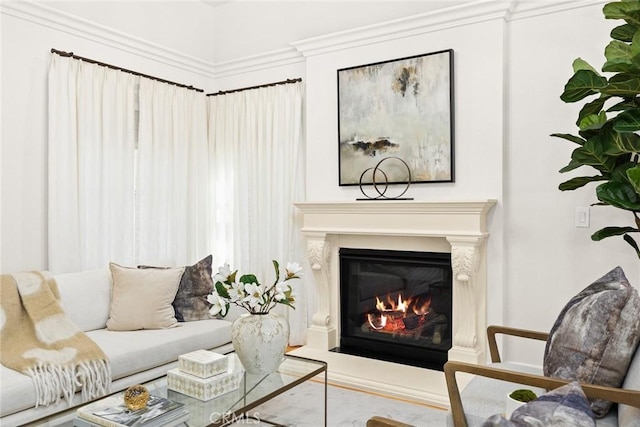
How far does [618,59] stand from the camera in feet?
6.62

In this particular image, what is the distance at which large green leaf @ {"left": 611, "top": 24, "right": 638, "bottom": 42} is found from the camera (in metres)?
2.04

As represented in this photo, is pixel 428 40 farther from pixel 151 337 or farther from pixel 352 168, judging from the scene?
pixel 151 337

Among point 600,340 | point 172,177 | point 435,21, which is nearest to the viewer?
point 600,340

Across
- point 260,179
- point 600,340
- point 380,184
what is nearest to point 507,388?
point 600,340

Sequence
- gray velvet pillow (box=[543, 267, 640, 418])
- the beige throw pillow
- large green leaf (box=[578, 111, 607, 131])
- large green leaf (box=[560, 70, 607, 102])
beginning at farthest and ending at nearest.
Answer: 1. the beige throw pillow
2. large green leaf (box=[578, 111, 607, 131])
3. large green leaf (box=[560, 70, 607, 102])
4. gray velvet pillow (box=[543, 267, 640, 418])

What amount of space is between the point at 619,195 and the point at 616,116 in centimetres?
34

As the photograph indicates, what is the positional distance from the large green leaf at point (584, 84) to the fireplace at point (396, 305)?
4.76 feet

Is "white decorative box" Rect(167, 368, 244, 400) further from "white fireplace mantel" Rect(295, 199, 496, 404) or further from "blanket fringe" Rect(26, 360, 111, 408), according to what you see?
"white fireplace mantel" Rect(295, 199, 496, 404)

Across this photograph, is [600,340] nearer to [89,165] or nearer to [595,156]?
[595,156]

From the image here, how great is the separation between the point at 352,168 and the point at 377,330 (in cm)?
128

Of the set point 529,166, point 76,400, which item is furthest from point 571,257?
point 76,400

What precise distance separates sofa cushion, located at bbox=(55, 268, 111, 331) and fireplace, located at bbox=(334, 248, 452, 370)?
1731 mm

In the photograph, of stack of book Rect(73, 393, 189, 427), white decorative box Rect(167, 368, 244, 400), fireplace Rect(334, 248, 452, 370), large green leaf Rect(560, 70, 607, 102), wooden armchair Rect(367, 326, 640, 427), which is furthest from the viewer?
fireplace Rect(334, 248, 452, 370)

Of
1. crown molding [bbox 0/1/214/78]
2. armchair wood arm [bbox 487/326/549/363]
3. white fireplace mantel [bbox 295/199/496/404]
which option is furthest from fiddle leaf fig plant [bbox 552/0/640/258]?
crown molding [bbox 0/1/214/78]
